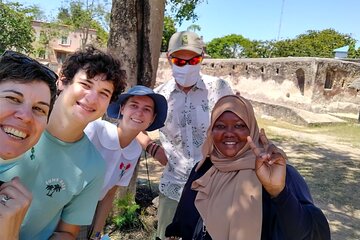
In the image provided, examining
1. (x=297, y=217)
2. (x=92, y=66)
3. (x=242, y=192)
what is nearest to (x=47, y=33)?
(x=92, y=66)

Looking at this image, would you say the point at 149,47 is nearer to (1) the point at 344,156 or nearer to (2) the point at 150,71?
(2) the point at 150,71

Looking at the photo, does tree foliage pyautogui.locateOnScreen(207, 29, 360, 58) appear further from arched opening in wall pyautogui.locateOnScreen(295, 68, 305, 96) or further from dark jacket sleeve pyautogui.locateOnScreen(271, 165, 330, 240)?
dark jacket sleeve pyautogui.locateOnScreen(271, 165, 330, 240)

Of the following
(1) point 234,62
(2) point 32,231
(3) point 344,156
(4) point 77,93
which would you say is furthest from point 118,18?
(1) point 234,62

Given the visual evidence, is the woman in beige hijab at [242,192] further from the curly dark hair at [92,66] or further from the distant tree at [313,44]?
the distant tree at [313,44]

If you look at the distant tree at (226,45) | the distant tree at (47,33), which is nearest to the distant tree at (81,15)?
the distant tree at (47,33)

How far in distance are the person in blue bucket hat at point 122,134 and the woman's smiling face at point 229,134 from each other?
505mm

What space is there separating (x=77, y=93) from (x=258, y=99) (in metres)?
16.5

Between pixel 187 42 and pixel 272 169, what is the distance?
55.2 inches

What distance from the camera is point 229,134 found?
6.62 ft

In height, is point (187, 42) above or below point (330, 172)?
above

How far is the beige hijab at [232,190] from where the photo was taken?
69.7 inches

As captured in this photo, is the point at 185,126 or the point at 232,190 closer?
the point at 232,190

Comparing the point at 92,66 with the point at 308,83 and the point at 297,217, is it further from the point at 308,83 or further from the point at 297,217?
the point at 308,83

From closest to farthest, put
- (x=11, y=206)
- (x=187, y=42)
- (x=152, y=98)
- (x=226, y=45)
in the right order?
1. (x=11, y=206)
2. (x=152, y=98)
3. (x=187, y=42)
4. (x=226, y=45)
